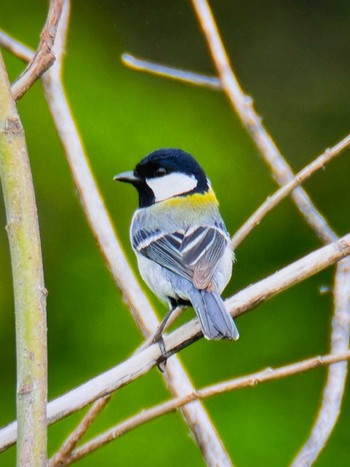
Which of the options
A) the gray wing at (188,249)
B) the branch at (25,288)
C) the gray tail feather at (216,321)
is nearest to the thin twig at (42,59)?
the branch at (25,288)

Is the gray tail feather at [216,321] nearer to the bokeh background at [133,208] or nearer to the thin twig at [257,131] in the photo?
the thin twig at [257,131]

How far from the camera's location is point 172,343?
117cm

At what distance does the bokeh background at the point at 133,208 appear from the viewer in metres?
2.37

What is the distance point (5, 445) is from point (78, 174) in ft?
1.45

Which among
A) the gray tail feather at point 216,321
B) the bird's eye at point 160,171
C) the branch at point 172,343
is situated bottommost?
the branch at point 172,343

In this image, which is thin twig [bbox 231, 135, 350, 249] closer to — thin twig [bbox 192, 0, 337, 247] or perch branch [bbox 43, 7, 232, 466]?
thin twig [bbox 192, 0, 337, 247]

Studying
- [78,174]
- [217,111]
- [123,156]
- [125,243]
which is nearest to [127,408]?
[125,243]

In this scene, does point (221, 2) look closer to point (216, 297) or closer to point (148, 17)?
point (148, 17)

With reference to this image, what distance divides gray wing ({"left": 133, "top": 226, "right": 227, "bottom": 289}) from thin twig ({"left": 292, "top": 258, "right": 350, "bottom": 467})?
253 millimetres

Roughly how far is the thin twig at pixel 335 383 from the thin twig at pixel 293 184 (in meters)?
0.14

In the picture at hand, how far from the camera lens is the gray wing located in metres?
1.50

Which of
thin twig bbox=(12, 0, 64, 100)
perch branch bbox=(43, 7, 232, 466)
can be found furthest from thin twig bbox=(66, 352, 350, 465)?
thin twig bbox=(12, 0, 64, 100)

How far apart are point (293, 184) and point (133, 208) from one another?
1.30 metres

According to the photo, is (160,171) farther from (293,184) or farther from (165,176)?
(293,184)
